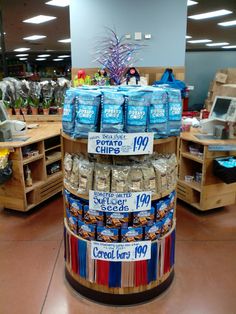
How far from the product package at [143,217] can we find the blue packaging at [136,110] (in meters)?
0.54

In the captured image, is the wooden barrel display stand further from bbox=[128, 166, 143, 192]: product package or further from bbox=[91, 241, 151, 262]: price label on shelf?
bbox=[128, 166, 143, 192]: product package

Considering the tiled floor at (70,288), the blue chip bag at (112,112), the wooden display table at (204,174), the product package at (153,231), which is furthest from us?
the wooden display table at (204,174)

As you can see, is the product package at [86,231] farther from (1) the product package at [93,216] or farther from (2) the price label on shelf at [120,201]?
(2) the price label on shelf at [120,201]

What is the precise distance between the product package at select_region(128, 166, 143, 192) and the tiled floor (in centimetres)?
88

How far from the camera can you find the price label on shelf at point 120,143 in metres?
1.75

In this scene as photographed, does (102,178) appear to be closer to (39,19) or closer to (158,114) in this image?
(158,114)

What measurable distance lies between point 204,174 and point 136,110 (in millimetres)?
1743

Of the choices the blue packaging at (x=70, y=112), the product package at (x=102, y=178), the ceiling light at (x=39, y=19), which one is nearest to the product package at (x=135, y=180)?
the product package at (x=102, y=178)

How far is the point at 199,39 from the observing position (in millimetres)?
11648

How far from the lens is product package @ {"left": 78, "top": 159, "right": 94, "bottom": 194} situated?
1.90m

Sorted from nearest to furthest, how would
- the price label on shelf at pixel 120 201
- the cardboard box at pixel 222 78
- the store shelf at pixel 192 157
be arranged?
the price label on shelf at pixel 120 201, the store shelf at pixel 192 157, the cardboard box at pixel 222 78

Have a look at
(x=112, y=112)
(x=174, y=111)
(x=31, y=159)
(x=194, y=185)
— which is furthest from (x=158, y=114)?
(x=31, y=159)

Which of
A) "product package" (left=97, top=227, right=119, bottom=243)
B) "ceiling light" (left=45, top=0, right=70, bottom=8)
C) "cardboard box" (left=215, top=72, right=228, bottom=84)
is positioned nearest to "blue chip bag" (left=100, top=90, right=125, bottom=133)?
"product package" (left=97, top=227, right=119, bottom=243)

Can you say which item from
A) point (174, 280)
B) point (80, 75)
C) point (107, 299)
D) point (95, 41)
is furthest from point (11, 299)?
point (95, 41)
